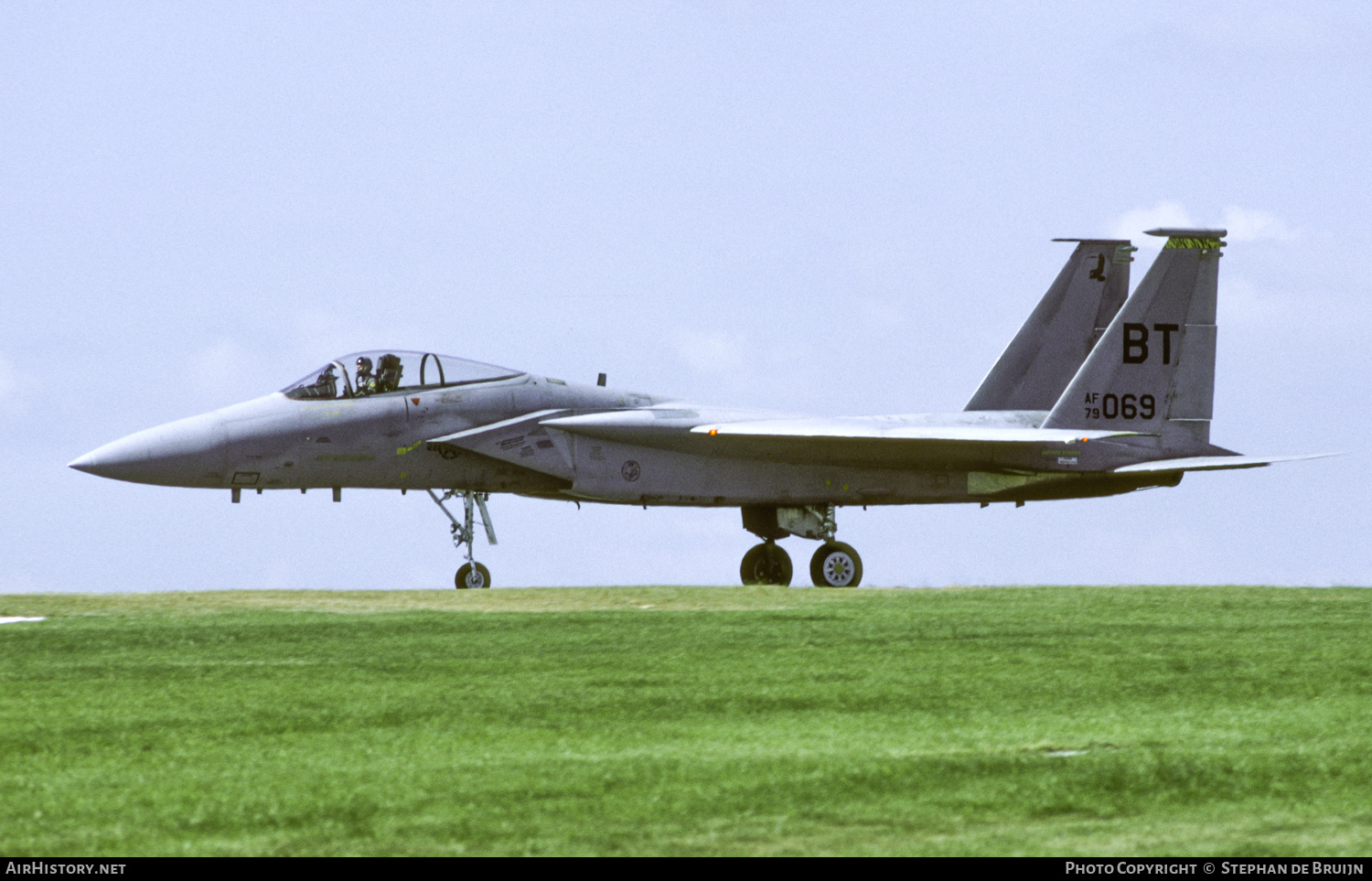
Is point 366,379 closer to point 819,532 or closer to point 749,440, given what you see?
point 749,440

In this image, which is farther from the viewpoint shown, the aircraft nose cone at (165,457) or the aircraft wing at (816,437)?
the aircraft wing at (816,437)

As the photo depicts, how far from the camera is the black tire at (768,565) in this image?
81.8 ft

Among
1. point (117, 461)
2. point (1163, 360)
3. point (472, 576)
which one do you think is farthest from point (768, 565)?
point (117, 461)

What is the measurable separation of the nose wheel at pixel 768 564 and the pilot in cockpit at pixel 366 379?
6350 millimetres

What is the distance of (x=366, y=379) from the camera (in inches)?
886

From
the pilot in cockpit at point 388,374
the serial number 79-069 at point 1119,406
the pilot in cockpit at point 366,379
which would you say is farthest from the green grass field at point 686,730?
the serial number 79-069 at point 1119,406

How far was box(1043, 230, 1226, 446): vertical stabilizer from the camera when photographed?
25234 mm

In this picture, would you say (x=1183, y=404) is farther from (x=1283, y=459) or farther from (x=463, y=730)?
(x=463, y=730)

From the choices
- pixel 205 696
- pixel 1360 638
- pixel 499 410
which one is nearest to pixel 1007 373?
pixel 499 410

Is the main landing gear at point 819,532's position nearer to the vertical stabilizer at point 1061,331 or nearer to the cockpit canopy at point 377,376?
the vertical stabilizer at point 1061,331

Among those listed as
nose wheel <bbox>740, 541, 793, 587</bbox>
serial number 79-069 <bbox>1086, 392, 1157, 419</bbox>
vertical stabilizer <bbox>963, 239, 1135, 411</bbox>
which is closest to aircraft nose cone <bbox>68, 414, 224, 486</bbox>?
nose wheel <bbox>740, 541, 793, 587</bbox>

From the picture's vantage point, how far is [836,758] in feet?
32.7

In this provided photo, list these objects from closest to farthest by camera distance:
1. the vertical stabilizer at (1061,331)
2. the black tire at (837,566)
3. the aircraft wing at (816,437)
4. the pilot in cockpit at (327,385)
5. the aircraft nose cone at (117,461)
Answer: the aircraft nose cone at (117,461)
the pilot in cockpit at (327,385)
the aircraft wing at (816,437)
the black tire at (837,566)
the vertical stabilizer at (1061,331)
